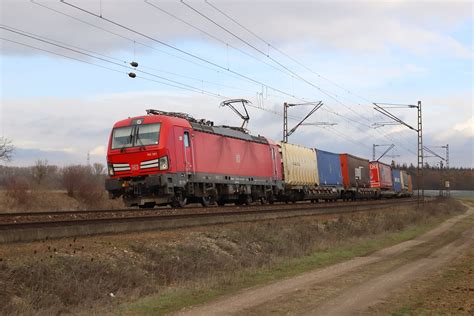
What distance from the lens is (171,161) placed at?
20.5 meters

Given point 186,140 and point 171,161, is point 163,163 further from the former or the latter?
point 186,140

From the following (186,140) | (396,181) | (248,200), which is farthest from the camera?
(396,181)

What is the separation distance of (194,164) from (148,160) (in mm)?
2595

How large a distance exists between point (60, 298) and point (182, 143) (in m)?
13.1

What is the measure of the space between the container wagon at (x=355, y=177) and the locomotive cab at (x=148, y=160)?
1122 inches

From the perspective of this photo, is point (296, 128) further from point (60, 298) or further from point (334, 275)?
point (60, 298)

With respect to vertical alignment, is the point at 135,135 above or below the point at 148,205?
above

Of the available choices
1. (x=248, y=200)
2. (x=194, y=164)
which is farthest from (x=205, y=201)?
(x=248, y=200)

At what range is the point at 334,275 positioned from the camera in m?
12.9

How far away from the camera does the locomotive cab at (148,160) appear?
20.4 meters

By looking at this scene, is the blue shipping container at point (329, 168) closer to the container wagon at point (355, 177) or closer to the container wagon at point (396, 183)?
the container wagon at point (355, 177)

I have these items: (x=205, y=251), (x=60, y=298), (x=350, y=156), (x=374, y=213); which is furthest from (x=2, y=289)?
(x=350, y=156)

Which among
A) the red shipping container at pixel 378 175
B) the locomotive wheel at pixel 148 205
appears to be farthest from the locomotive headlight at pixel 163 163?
the red shipping container at pixel 378 175

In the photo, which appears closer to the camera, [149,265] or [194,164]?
[149,265]
